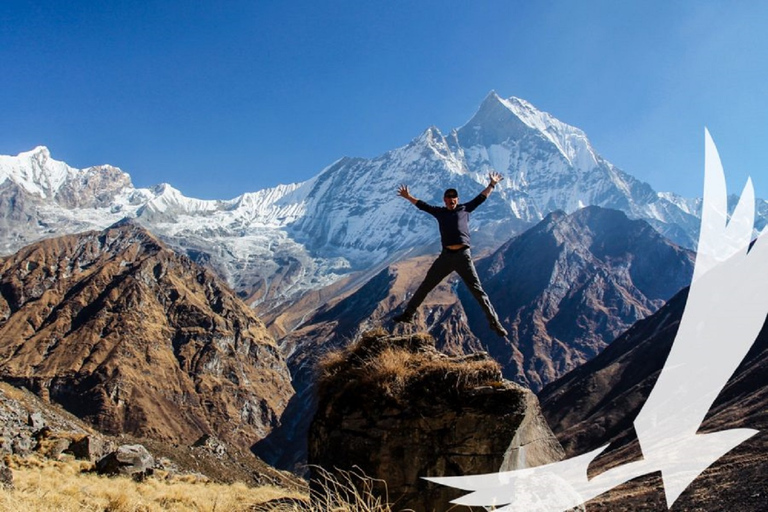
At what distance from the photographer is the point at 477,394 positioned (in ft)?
24.0


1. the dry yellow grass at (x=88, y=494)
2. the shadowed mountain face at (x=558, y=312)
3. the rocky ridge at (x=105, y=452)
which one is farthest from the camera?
the shadowed mountain face at (x=558, y=312)

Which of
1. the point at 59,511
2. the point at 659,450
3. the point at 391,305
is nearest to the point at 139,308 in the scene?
the point at 391,305

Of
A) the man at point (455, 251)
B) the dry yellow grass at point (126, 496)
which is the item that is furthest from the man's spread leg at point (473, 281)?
the dry yellow grass at point (126, 496)

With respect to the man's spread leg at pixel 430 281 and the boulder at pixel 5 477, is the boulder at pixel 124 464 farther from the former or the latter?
the man's spread leg at pixel 430 281

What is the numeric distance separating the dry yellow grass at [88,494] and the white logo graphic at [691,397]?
12.6 feet

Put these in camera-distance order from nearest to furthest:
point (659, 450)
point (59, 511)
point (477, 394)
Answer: point (59, 511) → point (477, 394) → point (659, 450)

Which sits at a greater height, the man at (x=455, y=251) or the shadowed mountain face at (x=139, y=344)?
the shadowed mountain face at (x=139, y=344)

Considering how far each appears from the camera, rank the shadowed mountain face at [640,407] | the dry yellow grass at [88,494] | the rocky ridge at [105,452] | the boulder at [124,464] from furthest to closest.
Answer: the shadowed mountain face at [640,407], the rocky ridge at [105,452], the boulder at [124,464], the dry yellow grass at [88,494]

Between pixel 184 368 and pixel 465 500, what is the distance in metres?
125

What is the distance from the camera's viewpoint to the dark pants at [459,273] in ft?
28.7

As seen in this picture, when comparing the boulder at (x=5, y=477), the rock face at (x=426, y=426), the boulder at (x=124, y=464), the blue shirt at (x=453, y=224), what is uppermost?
the blue shirt at (x=453, y=224)

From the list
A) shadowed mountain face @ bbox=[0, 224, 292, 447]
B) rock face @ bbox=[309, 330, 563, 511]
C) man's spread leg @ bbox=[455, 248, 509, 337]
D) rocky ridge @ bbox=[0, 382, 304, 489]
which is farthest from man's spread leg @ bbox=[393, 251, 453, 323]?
shadowed mountain face @ bbox=[0, 224, 292, 447]

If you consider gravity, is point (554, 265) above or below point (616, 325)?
above

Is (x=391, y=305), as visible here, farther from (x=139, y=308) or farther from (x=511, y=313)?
(x=139, y=308)
